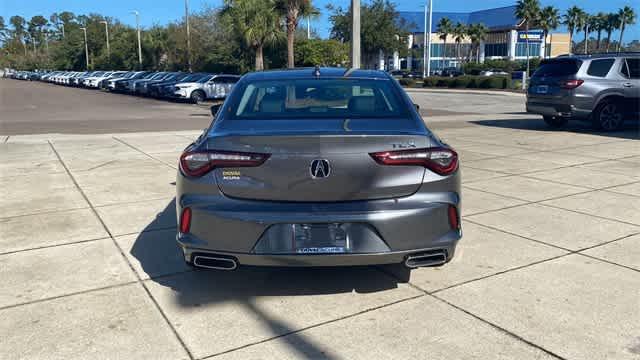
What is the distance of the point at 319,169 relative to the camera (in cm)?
345

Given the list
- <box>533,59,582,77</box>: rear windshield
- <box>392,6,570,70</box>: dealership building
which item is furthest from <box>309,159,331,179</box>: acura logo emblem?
<box>392,6,570,70</box>: dealership building

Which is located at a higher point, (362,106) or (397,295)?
(362,106)

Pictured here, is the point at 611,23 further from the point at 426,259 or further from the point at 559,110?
the point at 426,259

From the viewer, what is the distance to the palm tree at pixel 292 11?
3030 centimetres

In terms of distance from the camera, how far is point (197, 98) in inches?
1068

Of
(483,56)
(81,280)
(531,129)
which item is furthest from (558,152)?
(483,56)

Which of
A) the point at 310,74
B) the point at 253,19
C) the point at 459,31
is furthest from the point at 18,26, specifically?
the point at 310,74

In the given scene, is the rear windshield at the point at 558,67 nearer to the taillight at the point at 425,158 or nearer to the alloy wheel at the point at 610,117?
the alloy wheel at the point at 610,117

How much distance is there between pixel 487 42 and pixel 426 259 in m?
106

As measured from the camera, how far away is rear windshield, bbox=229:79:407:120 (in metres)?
4.20

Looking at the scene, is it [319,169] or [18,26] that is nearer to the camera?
[319,169]

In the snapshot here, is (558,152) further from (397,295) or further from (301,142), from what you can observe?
(301,142)

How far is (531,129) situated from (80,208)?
11.6 metres

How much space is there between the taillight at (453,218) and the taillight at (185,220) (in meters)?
1.64
